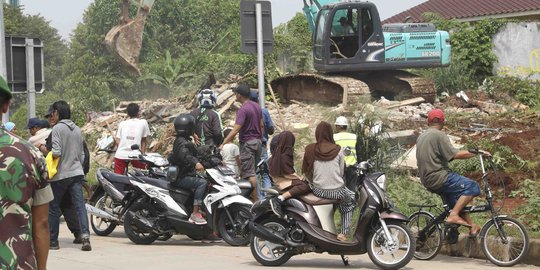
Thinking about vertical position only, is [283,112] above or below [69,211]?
above

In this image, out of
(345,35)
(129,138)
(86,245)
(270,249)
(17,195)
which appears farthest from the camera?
(345,35)

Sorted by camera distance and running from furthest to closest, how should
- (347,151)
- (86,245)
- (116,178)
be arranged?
(116,178), (86,245), (347,151)

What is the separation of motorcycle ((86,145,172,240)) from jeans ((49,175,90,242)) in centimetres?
87

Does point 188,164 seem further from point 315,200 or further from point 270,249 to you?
point 315,200

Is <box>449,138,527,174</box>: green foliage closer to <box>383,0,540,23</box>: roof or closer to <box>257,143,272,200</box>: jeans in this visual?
<box>257,143,272,200</box>: jeans

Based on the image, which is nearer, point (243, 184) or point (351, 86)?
point (243, 184)

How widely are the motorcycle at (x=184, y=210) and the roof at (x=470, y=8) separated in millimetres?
26676

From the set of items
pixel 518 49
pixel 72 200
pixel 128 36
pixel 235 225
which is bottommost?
pixel 235 225

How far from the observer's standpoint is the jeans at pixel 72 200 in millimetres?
12359

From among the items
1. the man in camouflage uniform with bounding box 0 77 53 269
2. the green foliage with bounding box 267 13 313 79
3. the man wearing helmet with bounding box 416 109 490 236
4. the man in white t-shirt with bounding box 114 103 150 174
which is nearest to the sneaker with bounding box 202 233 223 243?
the man in white t-shirt with bounding box 114 103 150 174

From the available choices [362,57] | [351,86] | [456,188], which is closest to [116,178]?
[456,188]

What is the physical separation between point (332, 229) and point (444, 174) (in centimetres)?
133

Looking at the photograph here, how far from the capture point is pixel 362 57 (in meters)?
28.0

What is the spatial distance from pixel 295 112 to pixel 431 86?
4291mm
